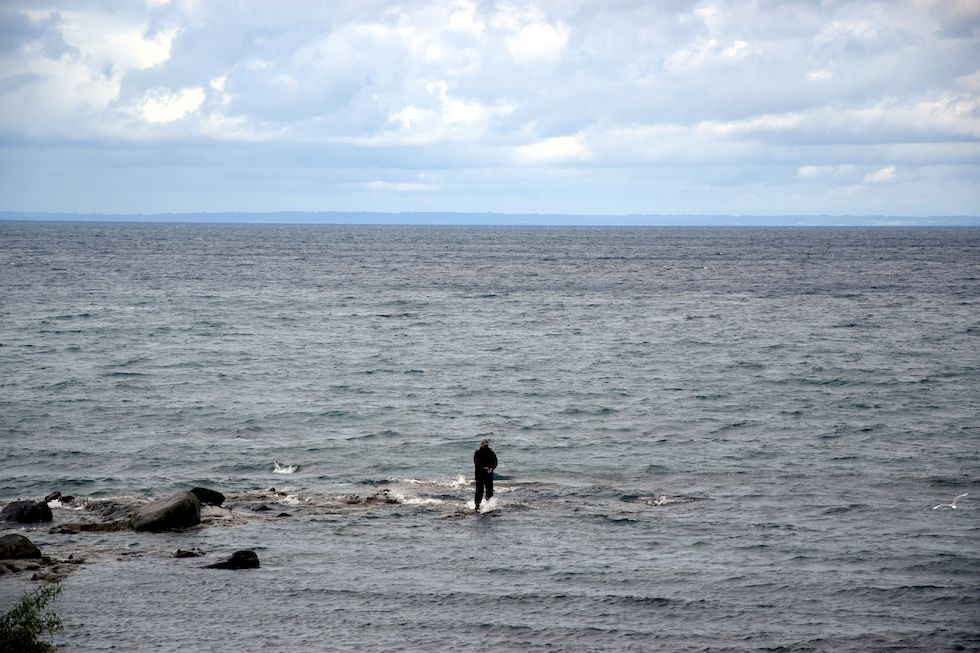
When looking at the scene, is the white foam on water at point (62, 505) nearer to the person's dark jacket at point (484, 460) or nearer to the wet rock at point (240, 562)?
the wet rock at point (240, 562)

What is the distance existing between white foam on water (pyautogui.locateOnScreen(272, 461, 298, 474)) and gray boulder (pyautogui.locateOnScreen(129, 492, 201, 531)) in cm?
578

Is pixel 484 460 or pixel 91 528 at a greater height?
pixel 484 460

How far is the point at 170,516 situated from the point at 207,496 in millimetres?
2084

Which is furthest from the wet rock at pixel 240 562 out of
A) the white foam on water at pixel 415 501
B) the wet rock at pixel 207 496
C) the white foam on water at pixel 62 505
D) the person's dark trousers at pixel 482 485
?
the white foam on water at pixel 62 505

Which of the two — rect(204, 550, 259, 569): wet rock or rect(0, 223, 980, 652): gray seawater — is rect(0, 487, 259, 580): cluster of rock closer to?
rect(204, 550, 259, 569): wet rock

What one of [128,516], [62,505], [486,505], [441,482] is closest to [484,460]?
[486,505]

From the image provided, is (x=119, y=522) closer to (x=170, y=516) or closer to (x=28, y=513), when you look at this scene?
(x=170, y=516)

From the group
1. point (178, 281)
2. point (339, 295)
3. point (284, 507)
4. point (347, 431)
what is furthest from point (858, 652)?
point (178, 281)

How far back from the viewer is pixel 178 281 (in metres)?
104

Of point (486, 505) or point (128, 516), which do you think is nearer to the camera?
point (128, 516)

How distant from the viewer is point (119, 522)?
23.9 m

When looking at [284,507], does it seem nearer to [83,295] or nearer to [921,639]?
[921,639]

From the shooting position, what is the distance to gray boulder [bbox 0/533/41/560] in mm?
20516

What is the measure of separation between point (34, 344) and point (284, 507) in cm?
3555
